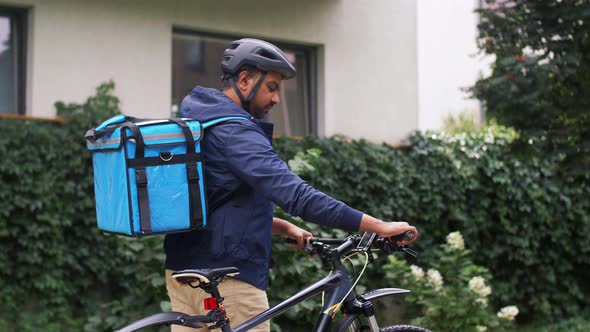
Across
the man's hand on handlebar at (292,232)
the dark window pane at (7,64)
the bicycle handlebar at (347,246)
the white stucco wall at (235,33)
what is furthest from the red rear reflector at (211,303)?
the dark window pane at (7,64)

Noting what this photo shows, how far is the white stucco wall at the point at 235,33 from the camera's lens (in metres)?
6.95

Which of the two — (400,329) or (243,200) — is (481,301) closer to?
(400,329)

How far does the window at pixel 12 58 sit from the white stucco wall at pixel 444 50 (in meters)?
9.20

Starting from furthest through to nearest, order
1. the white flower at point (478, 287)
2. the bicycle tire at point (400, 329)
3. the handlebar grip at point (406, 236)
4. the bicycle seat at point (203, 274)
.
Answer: the white flower at point (478, 287)
the bicycle tire at point (400, 329)
the handlebar grip at point (406, 236)
the bicycle seat at point (203, 274)

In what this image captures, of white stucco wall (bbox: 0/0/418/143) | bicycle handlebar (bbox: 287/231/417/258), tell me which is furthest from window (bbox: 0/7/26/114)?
bicycle handlebar (bbox: 287/231/417/258)

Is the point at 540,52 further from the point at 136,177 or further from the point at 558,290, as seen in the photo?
the point at 136,177

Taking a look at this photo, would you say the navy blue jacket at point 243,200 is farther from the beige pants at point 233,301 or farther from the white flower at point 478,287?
the white flower at point 478,287

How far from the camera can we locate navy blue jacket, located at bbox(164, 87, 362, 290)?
2.97 m

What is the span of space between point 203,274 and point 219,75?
17.2ft

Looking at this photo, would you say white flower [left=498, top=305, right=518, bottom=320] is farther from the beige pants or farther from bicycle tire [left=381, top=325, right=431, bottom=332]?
the beige pants

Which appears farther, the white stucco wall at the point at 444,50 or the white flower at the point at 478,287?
the white stucco wall at the point at 444,50

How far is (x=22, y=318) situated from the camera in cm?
612

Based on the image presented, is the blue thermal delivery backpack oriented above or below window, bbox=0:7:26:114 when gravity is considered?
below

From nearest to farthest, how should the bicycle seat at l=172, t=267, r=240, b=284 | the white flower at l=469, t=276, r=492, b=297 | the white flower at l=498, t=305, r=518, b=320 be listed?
the bicycle seat at l=172, t=267, r=240, b=284
the white flower at l=469, t=276, r=492, b=297
the white flower at l=498, t=305, r=518, b=320
